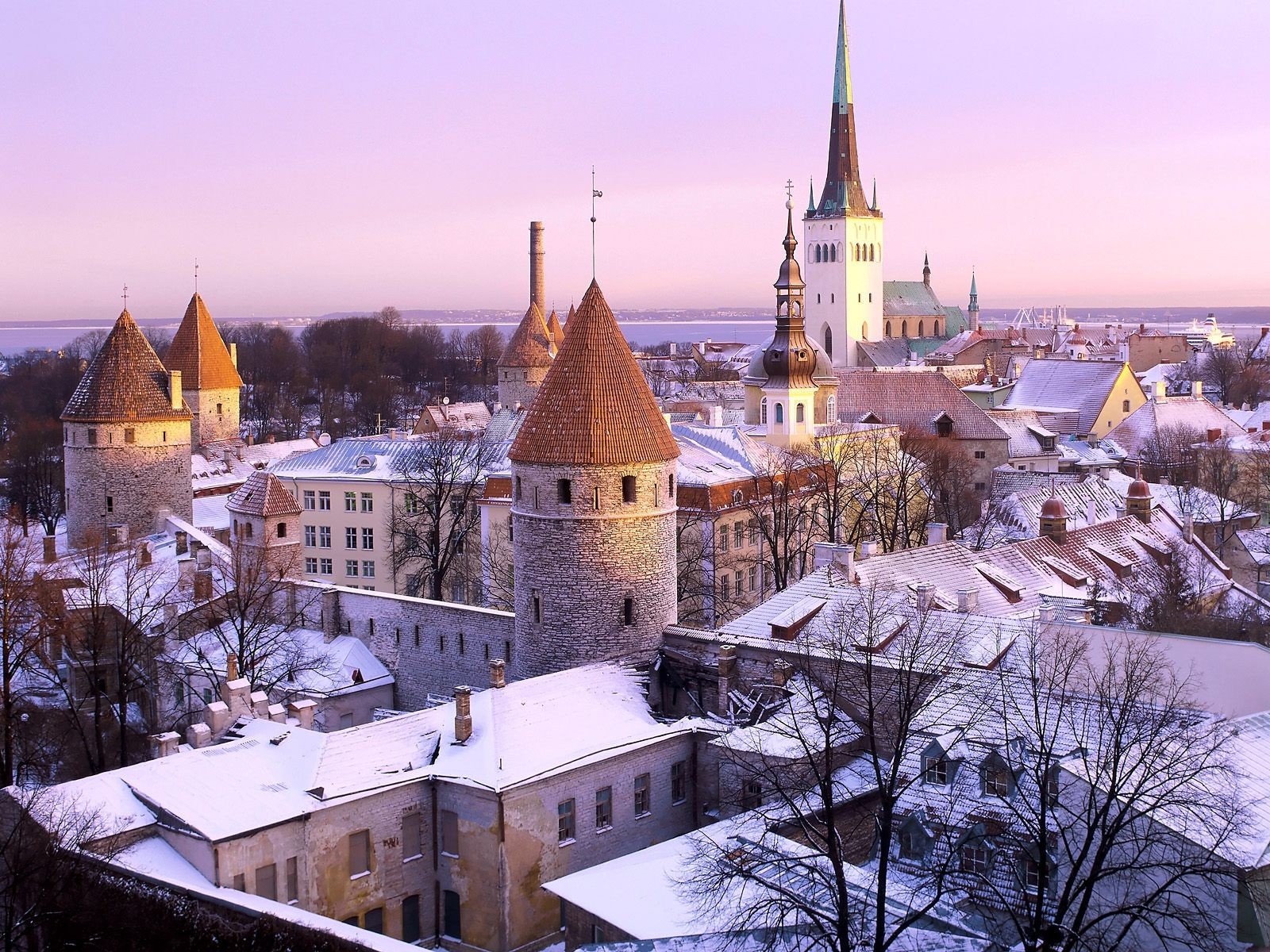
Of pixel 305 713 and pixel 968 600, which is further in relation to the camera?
pixel 968 600

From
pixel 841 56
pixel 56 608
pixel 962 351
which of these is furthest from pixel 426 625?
pixel 962 351

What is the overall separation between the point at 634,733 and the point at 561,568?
391 centimetres

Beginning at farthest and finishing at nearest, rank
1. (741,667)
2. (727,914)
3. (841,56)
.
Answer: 1. (841,56)
2. (741,667)
3. (727,914)

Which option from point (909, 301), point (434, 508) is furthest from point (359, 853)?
point (909, 301)

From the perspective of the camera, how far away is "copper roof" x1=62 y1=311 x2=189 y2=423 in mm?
45156

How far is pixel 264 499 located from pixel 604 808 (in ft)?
51.3

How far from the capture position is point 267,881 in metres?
22.9

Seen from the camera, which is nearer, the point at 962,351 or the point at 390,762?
the point at 390,762

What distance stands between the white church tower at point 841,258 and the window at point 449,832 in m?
96.6

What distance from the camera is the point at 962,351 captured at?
416 ft

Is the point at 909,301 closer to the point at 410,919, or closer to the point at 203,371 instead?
the point at 203,371

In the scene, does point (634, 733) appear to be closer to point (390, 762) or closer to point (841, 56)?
point (390, 762)

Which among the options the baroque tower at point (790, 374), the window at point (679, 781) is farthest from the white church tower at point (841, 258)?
the window at point (679, 781)

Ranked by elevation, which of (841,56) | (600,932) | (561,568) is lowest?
(600,932)
